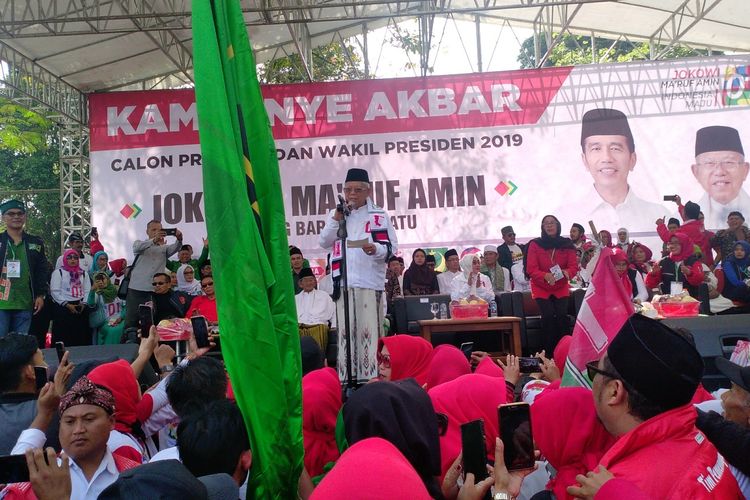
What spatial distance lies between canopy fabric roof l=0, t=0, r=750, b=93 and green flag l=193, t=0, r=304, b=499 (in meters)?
8.24

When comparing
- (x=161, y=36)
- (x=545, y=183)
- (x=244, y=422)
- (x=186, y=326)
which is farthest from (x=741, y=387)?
(x=161, y=36)

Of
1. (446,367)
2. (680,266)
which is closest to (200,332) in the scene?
(446,367)

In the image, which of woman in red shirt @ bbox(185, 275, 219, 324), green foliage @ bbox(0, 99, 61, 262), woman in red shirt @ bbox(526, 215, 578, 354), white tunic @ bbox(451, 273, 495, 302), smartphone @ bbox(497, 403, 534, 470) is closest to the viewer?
smartphone @ bbox(497, 403, 534, 470)

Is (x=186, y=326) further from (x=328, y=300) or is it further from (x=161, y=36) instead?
(x=161, y=36)

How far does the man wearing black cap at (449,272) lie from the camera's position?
9.12m

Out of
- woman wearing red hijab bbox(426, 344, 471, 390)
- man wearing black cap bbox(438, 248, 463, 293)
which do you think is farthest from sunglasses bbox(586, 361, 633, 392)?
man wearing black cap bbox(438, 248, 463, 293)

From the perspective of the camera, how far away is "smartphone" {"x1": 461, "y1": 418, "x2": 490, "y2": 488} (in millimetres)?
1630

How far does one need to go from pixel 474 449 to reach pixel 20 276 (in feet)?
19.7

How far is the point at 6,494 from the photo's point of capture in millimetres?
1878

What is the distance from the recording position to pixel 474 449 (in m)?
1.66

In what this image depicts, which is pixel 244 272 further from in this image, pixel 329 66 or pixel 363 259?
pixel 329 66

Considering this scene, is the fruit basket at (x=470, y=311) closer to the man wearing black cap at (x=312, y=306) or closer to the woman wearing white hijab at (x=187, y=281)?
the man wearing black cap at (x=312, y=306)

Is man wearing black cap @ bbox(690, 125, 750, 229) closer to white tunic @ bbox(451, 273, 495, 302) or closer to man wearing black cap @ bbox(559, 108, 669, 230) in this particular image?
man wearing black cap @ bbox(559, 108, 669, 230)

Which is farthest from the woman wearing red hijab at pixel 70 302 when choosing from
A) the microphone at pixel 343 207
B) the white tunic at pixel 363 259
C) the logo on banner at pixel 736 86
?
the logo on banner at pixel 736 86
